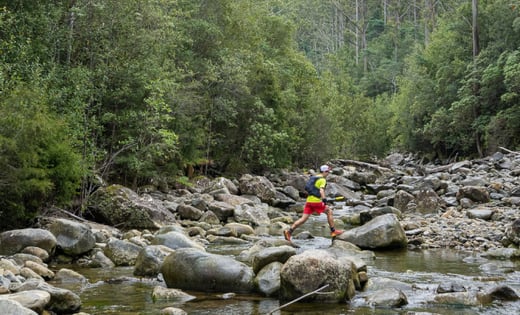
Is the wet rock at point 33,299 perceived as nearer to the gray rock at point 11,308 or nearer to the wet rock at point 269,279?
the gray rock at point 11,308

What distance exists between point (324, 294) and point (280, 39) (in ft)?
101

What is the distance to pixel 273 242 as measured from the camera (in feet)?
40.4

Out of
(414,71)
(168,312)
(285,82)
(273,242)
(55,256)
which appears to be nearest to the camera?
(168,312)

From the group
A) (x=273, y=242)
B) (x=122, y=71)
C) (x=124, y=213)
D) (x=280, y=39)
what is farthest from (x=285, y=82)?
(x=273, y=242)

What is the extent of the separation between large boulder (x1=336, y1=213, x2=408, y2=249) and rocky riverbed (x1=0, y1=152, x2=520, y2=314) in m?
0.02

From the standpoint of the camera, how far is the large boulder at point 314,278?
7.85m

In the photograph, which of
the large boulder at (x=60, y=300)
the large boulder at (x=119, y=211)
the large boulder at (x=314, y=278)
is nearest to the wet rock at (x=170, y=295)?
the large boulder at (x=60, y=300)

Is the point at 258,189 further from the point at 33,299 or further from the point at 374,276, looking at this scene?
the point at 33,299

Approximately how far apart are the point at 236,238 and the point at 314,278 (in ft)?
20.2

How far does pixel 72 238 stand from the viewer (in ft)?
36.6

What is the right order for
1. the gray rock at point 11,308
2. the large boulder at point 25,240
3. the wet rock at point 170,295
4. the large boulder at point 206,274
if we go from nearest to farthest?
the gray rock at point 11,308
the wet rock at point 170,295
the large boulder at point 206,274
the large boulder at point 25,240

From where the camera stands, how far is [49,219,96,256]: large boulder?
36.2ft

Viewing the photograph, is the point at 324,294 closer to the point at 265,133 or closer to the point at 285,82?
the point at 265,133

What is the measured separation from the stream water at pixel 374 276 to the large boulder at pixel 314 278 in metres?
0.14
